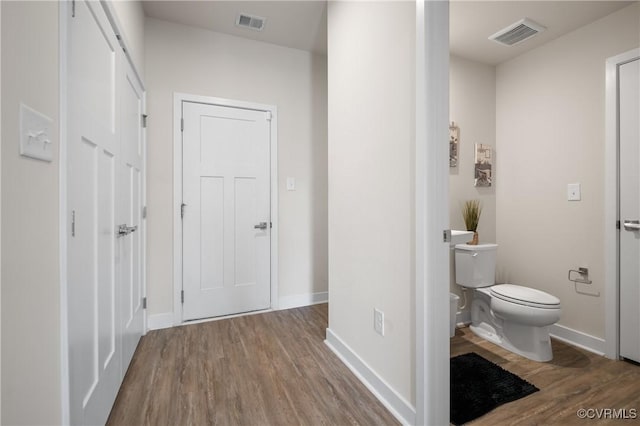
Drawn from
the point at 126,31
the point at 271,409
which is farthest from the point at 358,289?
the point at 126,31

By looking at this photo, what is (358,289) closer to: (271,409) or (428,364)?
(428,364)

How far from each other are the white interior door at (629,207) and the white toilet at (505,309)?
0.51 meters

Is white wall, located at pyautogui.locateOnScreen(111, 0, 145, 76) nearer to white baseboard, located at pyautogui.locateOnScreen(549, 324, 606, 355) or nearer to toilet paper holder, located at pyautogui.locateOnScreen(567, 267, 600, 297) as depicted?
toilet paper holder, located at pyautogui.locateOnScreen(567, 267, 600, 297)

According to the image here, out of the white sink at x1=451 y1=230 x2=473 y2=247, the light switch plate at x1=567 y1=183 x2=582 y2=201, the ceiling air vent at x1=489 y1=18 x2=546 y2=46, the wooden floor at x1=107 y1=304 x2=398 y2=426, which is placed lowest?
the wooden floor at x1=107 y1=304 x2=398 y2=426

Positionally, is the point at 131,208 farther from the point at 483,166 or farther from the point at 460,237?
the point at 483,166

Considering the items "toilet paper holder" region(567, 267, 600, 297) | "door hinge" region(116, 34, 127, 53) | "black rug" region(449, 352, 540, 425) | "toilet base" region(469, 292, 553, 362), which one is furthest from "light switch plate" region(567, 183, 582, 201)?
"door hinge" region(116, 34, 127, 53)

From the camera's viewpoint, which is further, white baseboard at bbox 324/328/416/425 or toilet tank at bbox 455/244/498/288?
toilet tank at bbox 455/244/498/288

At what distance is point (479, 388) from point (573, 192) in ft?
5.77

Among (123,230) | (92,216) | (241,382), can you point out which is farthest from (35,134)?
(241,382)

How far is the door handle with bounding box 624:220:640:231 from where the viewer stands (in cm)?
207

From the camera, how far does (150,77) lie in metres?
2.55

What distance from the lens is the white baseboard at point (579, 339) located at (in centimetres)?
226

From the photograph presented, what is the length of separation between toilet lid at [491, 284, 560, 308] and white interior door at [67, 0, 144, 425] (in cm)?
247

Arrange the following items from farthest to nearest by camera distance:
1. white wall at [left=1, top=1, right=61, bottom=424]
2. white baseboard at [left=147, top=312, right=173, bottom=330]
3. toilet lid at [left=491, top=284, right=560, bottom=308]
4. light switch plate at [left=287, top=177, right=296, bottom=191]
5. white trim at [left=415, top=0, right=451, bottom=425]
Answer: light switch plate at [left=287, top=177, right=296, bottom=191], white baseboard at [left=147, top=312, right=173, bottom=330], toilet lid at [left=491, top=284, right=560, bottom=308], white trim at [left=415, top=0, right=451, bottom=425], white wall at [left=1, top=1, right=61, bottom=424]
